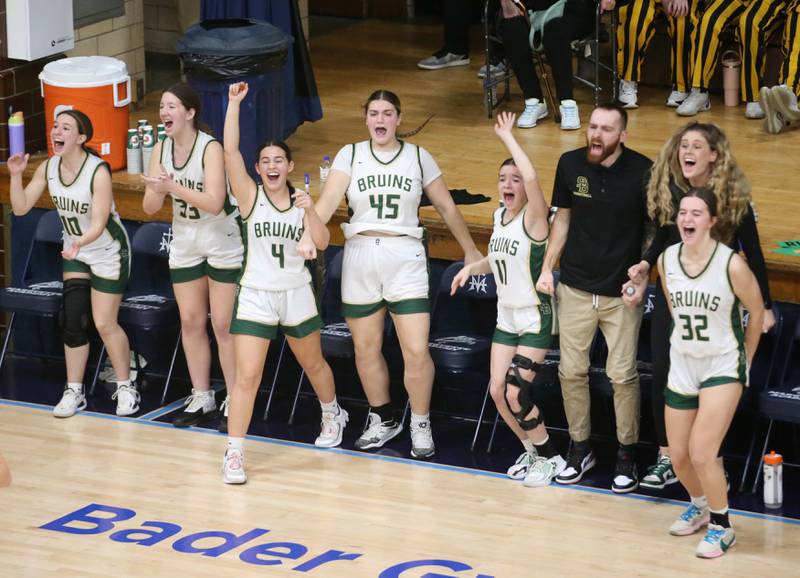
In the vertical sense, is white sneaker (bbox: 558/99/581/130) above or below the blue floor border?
above

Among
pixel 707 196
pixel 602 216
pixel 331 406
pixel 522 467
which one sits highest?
pixel 707 196

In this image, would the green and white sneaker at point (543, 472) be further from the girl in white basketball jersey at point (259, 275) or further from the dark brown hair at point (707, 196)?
the dark brown hair at point (707, 196)

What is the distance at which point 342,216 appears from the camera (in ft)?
27.6

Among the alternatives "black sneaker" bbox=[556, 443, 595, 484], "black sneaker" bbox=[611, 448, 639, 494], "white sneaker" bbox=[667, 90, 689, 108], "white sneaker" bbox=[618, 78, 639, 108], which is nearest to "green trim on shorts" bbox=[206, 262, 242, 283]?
"black sneaker" bbox=[556, 443, 595, 484]

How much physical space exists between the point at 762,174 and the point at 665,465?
7.39 feet

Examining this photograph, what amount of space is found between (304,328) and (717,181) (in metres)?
2.08

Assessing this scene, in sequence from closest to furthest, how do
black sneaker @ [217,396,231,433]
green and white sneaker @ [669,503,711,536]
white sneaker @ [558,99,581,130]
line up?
1. green and white sneaker @ [669,503,711,536]
2. black sneaker @ [217,396,231,433]
3. white sneaker @ [558,99,581,130]

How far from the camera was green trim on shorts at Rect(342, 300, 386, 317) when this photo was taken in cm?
775

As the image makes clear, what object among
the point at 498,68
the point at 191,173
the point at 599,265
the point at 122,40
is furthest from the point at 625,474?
the point at 122,40

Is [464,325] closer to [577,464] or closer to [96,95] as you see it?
[577,464]

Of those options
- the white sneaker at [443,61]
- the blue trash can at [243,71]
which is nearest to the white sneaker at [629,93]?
the white sneaker at [443,61]

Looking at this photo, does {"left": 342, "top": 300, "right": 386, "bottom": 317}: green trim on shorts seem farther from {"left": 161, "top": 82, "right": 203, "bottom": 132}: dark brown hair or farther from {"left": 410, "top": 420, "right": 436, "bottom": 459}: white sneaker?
{"left": 161, "top": 82, "right": 203, "bottom": 132}: dark brown hair

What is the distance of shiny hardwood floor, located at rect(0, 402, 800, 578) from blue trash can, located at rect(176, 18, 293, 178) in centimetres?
175

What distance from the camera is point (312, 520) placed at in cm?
714
